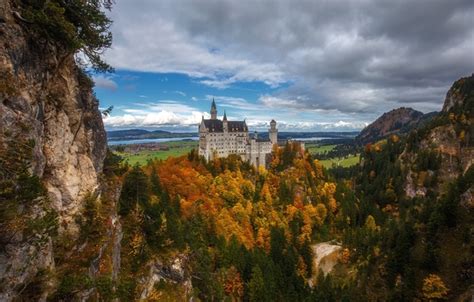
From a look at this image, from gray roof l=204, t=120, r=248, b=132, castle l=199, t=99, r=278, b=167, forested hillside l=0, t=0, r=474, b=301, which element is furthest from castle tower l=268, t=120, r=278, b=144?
gray roof l=204, t=120, r=248, b=132

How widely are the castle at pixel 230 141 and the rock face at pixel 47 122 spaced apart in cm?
9613

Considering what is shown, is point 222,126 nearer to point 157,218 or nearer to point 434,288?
point 157,218

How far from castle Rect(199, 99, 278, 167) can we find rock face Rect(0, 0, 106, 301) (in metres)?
96.1

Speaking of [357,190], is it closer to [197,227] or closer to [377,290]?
[377,290]

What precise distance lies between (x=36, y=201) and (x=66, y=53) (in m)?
11.6

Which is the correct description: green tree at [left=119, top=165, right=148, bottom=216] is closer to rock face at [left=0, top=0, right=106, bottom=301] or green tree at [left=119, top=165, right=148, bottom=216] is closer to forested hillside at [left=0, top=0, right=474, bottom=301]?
forested hillside at [left=0, top=0, right=474, bottom=301]

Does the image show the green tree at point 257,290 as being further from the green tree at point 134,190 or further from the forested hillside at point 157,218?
the green tree at point 134,190

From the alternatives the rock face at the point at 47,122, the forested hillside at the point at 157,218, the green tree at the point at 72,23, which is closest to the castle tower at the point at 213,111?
the forested hillside at the point at 157,218

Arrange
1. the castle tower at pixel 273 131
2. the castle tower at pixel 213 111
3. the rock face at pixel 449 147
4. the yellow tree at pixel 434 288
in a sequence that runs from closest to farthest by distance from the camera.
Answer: the yellow tree at pixel 434 288, the castle tower at pixel 213 111, the castle tower at pixel 273 131, the rock face at pixel 449 147

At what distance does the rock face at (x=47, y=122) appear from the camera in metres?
15.3

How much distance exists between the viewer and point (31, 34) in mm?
18266

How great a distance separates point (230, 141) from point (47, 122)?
11057 centimetres

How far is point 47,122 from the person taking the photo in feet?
69.2

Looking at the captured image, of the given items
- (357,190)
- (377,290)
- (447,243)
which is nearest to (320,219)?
(377,290)
